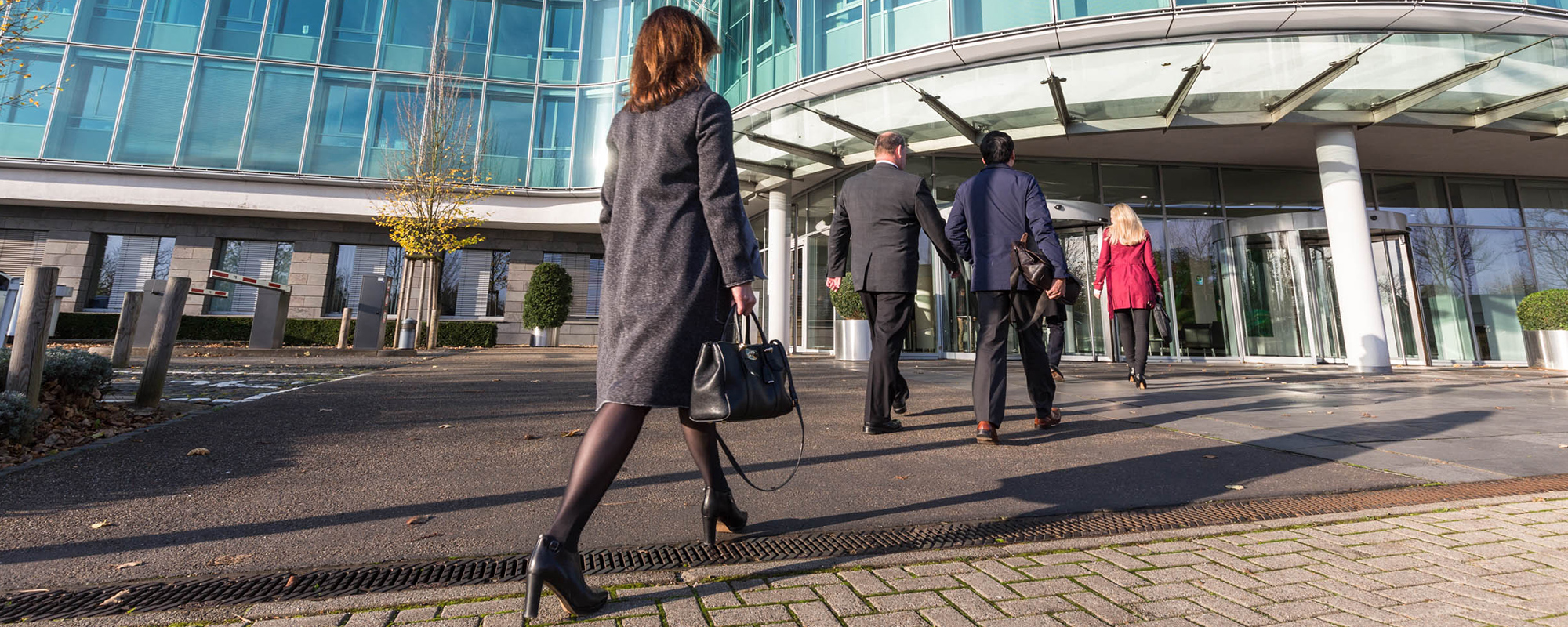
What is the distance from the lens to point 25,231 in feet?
57.6

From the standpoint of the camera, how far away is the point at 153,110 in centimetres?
1706

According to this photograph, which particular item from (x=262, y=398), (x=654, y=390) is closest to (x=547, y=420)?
(x=262, y=398)

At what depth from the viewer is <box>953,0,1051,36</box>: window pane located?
9.00 m

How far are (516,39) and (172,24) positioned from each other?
916 centimetres

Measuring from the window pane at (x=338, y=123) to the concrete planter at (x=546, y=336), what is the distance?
6.66m

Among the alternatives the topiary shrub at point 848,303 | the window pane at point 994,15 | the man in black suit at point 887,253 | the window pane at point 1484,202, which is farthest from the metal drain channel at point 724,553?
the window pane at point 1484,202

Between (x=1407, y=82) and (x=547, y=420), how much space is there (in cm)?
1225

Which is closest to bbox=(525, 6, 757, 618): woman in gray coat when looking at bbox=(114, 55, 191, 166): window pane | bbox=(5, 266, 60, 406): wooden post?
bbox=(5, 266, 60, 406): wooden post

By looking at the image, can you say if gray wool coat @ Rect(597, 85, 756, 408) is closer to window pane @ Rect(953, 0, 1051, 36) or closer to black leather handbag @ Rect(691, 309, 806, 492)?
black leather handbag @ Rect(691, 309, 806, 492)

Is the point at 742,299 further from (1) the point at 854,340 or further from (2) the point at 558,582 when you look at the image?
(1) the point at 854,340

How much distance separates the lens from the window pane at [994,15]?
900 cm

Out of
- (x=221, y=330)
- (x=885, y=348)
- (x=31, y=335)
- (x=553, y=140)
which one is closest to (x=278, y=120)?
(x=221, y=330)

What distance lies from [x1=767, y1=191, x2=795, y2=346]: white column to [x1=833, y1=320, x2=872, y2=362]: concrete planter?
10.2ft

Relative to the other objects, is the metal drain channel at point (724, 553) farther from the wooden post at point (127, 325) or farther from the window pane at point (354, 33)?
the window pane at point (354, 33)
